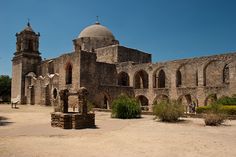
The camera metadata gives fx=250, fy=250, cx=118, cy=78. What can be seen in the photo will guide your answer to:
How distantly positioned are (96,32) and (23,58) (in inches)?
364

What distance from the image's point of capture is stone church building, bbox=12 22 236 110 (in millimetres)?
20348

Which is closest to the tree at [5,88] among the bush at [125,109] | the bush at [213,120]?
Result: the bush at [125,109]

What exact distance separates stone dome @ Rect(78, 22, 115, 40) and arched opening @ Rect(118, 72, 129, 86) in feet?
20.7

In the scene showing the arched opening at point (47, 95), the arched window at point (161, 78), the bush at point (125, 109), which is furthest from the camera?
the arched window at point (161, 78)

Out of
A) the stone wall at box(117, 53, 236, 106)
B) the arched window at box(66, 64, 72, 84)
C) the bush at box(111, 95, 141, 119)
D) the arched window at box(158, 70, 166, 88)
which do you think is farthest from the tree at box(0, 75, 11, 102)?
the bush at box(111, 95, 141, 119)

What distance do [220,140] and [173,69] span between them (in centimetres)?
1548

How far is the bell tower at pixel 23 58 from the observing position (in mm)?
29734

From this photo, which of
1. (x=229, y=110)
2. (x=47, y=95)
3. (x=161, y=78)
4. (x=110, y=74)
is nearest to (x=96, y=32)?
(x=110, y=74)

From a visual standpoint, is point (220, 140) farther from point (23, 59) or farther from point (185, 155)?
point (23, 59)

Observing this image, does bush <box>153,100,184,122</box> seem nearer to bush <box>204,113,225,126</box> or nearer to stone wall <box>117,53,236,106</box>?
bush <box>204,113,225,126</box>

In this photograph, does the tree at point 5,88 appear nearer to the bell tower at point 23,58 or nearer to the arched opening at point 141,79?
the bell tower at point 23,58

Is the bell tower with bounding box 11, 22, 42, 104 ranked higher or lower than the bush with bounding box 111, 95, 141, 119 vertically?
higher

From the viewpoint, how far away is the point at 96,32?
30.6 m

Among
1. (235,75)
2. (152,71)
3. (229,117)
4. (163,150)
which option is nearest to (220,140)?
(163,150)
